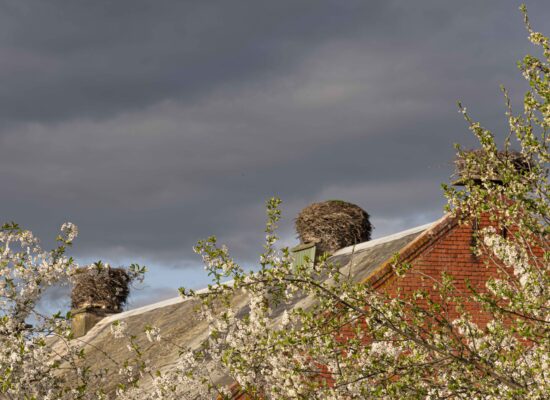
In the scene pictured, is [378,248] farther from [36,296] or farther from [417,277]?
[36,296]

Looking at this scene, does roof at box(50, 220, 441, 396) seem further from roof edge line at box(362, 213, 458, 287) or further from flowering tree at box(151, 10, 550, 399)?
flowering tree at box(151, 10, 550, 399)

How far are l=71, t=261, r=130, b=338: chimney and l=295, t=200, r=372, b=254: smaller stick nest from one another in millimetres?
7105

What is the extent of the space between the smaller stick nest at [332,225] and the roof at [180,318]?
55 cm

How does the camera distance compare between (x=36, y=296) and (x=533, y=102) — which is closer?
(x=533, y=102)

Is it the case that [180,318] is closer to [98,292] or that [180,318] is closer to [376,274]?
[98,292]

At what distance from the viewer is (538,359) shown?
36.9 feet

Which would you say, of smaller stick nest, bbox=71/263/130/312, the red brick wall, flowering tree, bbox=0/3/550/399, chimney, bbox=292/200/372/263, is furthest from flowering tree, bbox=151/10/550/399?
smaller stick nest, bbox=71/263/130/312

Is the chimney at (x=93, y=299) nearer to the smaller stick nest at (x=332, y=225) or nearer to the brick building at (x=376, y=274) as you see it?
the brick building at (x=376, y=274)

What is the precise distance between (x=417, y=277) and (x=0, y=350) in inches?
318

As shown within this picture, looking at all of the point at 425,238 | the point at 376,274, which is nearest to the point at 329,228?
the point at 425,238

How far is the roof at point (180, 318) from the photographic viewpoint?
20609 mm

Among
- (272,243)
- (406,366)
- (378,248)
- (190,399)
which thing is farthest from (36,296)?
(378,248)

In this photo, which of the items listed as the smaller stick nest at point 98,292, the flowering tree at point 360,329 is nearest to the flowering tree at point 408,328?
the flowering tree at point 360,329

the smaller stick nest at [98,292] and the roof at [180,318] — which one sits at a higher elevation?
the smaller stick nest at [98,292]
